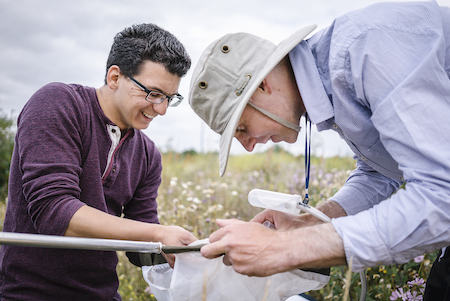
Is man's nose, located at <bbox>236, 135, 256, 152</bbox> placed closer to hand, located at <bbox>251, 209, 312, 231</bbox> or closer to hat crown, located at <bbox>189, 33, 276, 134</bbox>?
hat crown, located at <bbox>189, 33, 276, 134</bbox>

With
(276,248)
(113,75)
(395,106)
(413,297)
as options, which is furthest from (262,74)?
(413,297)

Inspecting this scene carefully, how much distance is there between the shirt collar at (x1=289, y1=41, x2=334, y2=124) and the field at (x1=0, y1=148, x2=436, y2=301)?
2.26 ft

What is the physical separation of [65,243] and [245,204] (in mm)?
3082

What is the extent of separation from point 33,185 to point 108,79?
884mm

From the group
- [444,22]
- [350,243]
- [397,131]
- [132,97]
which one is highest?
[444,22]

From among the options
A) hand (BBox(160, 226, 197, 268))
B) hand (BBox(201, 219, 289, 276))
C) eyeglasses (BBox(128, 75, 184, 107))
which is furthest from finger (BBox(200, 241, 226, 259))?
eyeglasses (BBox(128, 75, 184, 107))

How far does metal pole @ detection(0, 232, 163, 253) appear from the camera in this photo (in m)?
1.14

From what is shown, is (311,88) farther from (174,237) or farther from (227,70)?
(174,237)

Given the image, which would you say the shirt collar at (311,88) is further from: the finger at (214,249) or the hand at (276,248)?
the finger at (214,249)

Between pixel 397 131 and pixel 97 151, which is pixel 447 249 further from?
pixel 97 151

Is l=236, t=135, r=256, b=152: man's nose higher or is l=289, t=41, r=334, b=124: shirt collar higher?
l=289, t=41, r=334, b=124: shirt collar

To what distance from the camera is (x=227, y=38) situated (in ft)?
5.56

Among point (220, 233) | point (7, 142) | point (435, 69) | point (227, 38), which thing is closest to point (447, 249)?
point (435, 69)

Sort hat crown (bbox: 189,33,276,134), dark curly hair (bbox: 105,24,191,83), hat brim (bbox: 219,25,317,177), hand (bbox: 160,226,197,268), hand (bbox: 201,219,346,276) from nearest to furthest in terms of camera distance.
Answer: hand (bbox: 201,219,346,276)
hat brim (bbox: 219,25,317,177)
hat crown (bbox: 189,33,276,134)
hand (bbox: 160,226,197,268)
dark curly hair (bbox: 105,24,191,83)
